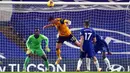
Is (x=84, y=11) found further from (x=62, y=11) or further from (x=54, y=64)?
(x=54, y=64)

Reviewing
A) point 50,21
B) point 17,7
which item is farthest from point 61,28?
point 17,7

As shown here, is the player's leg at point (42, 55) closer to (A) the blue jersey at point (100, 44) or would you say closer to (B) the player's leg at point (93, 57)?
(B) the player's leg at point (93, 57)

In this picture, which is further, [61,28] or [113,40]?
[113,40]

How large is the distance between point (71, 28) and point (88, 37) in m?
1.43

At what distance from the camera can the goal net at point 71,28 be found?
17.1 meters

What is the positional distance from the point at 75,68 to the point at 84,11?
5.61 feet

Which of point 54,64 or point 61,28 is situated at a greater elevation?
point 61,28

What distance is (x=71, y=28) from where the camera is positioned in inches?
685

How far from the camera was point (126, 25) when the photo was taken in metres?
17.2

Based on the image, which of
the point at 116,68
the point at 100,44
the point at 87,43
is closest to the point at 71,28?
the point at 100,44

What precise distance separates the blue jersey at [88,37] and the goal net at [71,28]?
947 mm

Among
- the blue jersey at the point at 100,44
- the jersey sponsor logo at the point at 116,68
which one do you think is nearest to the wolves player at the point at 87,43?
the blue jersey at the point at 100,44

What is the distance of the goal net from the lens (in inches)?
673

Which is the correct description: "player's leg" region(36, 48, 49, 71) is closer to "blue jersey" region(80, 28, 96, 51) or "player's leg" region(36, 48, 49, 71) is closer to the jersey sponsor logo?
"blue jersey" region(80, 28, 96, 51)
